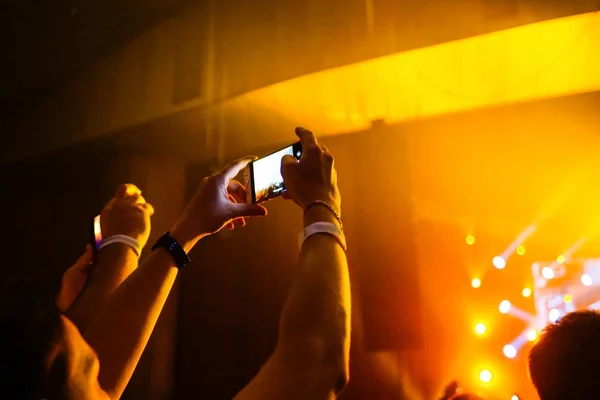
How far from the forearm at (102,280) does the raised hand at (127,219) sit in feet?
0.14

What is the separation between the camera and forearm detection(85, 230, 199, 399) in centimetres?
83

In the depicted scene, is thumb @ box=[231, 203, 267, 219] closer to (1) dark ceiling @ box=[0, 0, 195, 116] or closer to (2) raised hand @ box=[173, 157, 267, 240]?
(2) raised hand @ box=[173, 157, 267, 240]

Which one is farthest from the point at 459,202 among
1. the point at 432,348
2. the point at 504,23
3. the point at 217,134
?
the point at 217,134

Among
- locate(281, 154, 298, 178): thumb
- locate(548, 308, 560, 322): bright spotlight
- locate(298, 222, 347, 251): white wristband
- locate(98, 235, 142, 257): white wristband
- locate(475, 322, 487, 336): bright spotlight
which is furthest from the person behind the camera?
locate(475, 322, 487, 336): bright spotlight

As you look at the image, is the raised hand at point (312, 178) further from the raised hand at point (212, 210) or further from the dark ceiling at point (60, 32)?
the dark ceiling at point (60, 32)

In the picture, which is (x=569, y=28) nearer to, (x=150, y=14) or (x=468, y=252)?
(x=468, y=252)

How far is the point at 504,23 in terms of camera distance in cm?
141

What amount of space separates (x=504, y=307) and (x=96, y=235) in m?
1.18

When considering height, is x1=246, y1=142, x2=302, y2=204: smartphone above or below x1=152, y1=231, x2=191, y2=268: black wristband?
above

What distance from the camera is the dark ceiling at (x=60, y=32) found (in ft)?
6.34

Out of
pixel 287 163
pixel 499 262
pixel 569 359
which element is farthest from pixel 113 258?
pixel 499 262

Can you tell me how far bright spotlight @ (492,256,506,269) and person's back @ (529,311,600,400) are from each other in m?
1.00

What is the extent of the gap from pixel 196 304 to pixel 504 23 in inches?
60.1

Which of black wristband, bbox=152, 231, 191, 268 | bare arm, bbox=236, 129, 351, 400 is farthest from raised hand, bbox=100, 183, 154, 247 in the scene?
bare arm, bbox=236, 129, 351, 400
